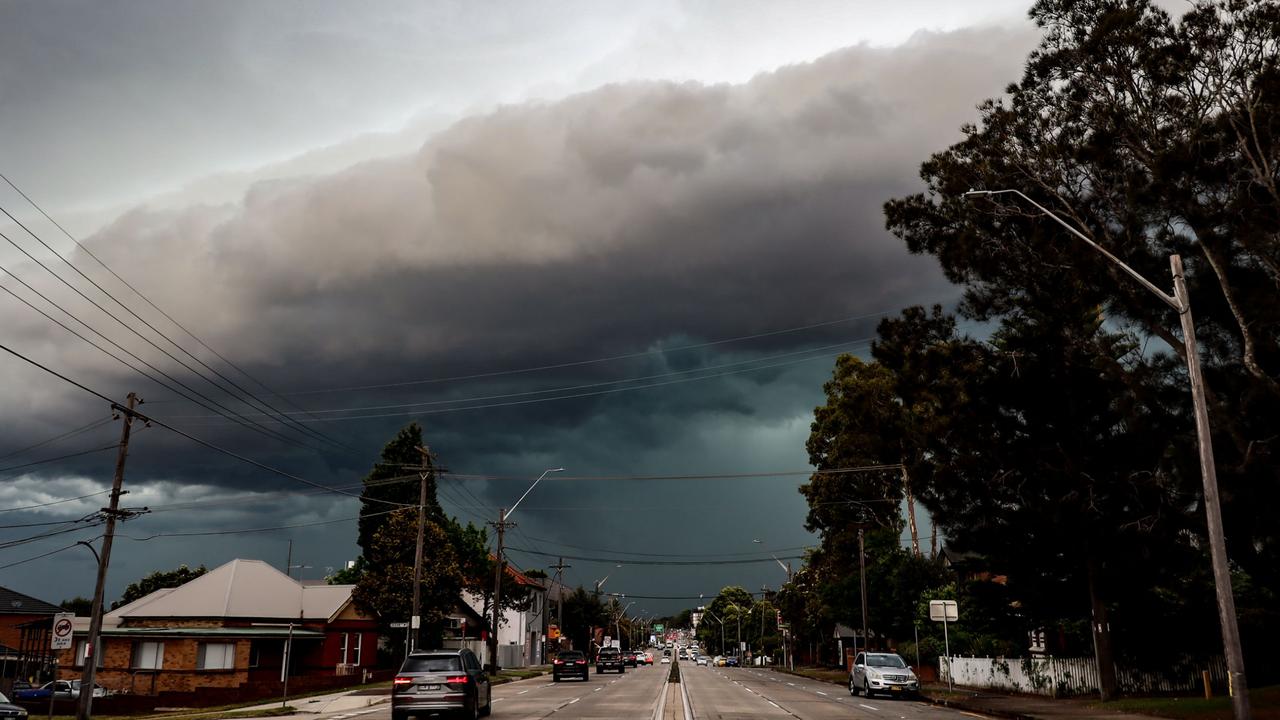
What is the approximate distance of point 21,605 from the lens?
80.9m

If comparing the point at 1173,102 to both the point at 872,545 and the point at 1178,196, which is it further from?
the point at 872,545

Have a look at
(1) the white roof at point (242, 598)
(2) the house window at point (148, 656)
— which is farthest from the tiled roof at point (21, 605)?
(2) the house window at point (148, 656)

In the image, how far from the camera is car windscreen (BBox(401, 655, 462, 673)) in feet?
71.1

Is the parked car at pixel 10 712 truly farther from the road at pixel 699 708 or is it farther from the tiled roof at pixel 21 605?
the tiled roof at pixel 21 605

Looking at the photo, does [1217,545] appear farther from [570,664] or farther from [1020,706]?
[570,664]

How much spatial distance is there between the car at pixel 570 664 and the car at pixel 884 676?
18462mm

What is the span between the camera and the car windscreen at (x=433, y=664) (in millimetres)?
21656

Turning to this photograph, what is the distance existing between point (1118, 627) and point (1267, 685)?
176 inches

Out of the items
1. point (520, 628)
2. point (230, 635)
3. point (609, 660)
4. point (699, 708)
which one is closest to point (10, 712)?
point (699, 708)

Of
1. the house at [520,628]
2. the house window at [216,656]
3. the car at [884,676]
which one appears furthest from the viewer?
the house at [520,628]

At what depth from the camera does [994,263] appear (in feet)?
97.3

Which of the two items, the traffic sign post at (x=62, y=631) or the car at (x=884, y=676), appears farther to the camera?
the car at (x=884, y=676)

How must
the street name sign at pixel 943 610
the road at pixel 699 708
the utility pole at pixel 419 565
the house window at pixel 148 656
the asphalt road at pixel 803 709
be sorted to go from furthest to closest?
the house window at pixel 148 656 < the utility pole at pixel 419 565 < the street name sign at pixel 943 610 < the asphalt road at pixel 803 709 < the road at pixel 699 708

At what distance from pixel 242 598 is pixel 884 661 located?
118 feet
